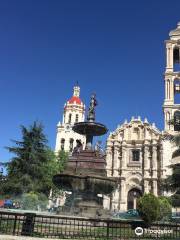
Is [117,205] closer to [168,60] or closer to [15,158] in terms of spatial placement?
[15,158]

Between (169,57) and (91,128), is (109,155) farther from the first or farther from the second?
(91,128)

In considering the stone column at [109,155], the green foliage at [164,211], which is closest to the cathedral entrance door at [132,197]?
the stone column at [109,155]

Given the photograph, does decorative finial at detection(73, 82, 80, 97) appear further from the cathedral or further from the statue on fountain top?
the statue on fountain top

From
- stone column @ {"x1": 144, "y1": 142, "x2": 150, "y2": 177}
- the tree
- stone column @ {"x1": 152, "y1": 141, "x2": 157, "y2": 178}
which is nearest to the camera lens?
the tree

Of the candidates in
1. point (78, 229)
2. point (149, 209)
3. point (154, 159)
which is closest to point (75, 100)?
point (154, 159)

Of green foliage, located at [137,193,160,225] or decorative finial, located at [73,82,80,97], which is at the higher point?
decorative finial, located at [73,82,80,97]

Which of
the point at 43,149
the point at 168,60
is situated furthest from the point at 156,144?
the point at 43,149

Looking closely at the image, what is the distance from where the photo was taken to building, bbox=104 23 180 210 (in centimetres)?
4712

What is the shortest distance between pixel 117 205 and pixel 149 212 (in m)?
35.9

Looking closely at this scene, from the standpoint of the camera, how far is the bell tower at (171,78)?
5078cm

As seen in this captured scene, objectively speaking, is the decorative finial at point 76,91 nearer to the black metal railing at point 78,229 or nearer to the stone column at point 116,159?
the stone column at point 116,159

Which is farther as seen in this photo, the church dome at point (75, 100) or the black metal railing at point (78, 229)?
the church dome at point (75, 100)

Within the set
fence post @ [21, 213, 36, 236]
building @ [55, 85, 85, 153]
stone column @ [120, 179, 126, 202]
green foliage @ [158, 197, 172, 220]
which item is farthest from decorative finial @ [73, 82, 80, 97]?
fence post @ [21, 213, 36, 236]

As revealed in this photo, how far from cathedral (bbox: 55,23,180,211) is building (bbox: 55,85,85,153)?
13190 mm
